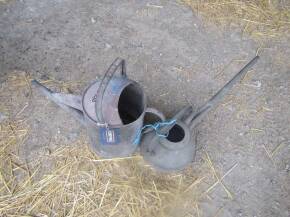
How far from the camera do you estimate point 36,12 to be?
3281mm

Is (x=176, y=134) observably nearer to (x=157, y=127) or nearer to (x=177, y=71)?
(x=157, y=127)

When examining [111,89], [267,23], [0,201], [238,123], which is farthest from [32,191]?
[267,23]

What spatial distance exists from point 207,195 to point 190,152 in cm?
29

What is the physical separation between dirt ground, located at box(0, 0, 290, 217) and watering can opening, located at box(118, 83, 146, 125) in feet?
1.24

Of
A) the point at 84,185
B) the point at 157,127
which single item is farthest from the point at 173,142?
the point at 84,185

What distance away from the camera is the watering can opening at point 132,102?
7.23 ft

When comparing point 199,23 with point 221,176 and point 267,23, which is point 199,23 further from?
point 221,176

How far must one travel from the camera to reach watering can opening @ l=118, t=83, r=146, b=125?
220 cm

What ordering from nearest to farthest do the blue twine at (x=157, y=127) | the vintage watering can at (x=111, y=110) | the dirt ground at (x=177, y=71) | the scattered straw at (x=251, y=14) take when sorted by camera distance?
1. the vintage watering can at (x=111, y=110)
2. the blue twine at (x=157, y=127)
3. the dirt ground at (x=177, y=71)
4. the scattered straw at (x=251, y=14)

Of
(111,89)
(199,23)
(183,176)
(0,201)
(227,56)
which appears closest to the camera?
(111,89)

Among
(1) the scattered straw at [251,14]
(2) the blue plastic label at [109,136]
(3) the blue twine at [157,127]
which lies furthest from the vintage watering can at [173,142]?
(1) the scattered straw at [251,14]

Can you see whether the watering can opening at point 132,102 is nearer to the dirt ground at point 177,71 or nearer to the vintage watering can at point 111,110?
the vintage watering can at point 111,110

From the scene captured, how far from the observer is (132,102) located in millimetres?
2326

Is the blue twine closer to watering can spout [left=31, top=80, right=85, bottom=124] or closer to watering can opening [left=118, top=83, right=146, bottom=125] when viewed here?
watering can opening [left=118, top=83, right=146, bottom=125]
